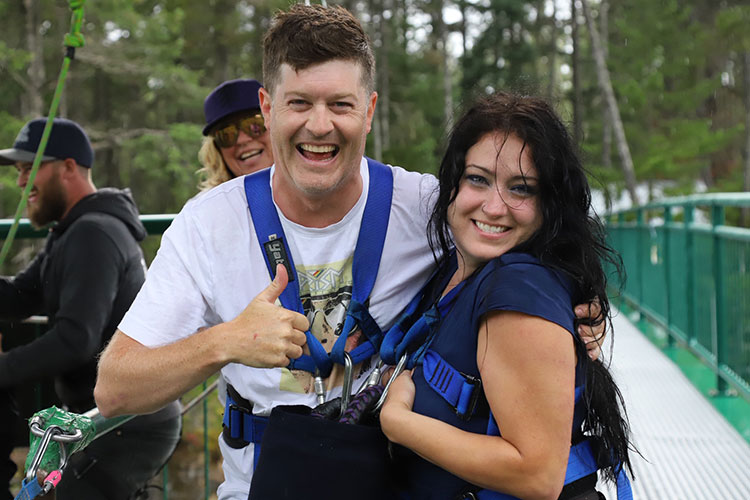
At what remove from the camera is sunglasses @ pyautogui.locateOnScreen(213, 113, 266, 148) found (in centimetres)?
441

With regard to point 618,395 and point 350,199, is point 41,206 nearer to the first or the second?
point 350,199

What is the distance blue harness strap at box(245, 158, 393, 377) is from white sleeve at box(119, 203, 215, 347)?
200 millimetres

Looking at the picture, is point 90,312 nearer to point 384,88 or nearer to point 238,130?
point 238,130

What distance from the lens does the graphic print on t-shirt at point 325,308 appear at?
8.27 feet

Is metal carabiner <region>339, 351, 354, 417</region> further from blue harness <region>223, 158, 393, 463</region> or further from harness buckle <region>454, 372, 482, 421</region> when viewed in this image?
harness buckle <region>454, 372, 482, 421</region>

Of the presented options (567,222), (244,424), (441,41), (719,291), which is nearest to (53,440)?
(244,424)

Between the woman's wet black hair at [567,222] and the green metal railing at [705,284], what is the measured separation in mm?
1208

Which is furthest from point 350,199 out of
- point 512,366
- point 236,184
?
point 512,366

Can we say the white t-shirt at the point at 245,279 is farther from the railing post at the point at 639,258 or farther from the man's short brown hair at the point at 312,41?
the railing post at the point at 639,258

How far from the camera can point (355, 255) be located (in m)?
2.56

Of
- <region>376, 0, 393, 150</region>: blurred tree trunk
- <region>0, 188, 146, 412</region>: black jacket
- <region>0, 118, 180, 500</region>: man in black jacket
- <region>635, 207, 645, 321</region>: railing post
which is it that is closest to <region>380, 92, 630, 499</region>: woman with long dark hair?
<region>0, 118, 180, 500</region>: man in black jacket

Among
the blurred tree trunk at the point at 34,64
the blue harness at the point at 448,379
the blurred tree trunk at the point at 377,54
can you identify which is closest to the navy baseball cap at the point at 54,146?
the blue harness at the point at 448,379

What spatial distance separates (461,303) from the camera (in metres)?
2.08

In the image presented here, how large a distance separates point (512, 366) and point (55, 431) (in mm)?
1131
